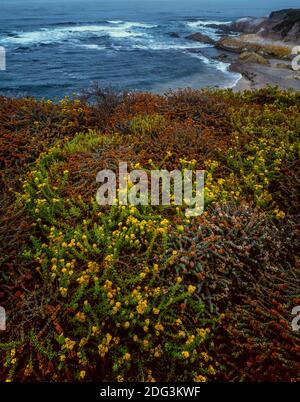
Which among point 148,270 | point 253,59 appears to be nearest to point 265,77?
point 253,59

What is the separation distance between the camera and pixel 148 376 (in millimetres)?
3854

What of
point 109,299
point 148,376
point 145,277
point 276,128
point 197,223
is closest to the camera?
point 148,376

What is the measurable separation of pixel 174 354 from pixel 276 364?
49.6 inches

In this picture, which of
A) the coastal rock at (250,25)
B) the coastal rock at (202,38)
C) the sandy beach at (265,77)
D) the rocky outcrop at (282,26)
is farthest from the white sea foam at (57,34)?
the sandy beach at (265,77)

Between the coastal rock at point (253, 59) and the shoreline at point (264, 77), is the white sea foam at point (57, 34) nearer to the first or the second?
the coastal rock at point (253, 59)

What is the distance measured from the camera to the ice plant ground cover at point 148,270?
3.94 metres

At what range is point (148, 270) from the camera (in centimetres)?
450

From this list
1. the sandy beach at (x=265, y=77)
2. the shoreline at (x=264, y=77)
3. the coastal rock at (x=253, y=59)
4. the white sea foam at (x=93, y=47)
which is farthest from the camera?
the white sea foam at (x=93, y=47)

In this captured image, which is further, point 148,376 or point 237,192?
point 237,192

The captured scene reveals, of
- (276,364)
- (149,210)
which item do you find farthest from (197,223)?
(276,364)

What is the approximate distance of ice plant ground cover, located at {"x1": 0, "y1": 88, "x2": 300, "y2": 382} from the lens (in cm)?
394

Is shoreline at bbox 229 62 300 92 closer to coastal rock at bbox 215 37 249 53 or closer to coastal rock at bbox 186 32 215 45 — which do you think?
coastal rock at bbox 215 37 249 53

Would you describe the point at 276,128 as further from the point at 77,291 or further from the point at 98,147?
the point at 77,291

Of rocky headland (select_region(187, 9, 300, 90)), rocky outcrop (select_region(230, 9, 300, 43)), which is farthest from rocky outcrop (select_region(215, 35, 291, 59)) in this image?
rocky outcrop (select_region(230, 9, 300, 43))
